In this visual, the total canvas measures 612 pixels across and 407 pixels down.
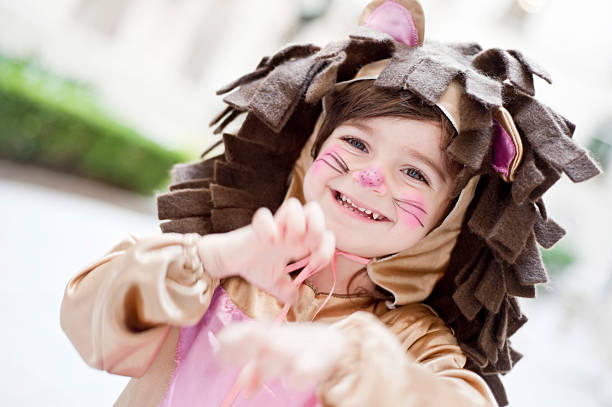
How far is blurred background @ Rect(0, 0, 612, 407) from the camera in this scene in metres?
2.29

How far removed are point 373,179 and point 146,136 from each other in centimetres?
455

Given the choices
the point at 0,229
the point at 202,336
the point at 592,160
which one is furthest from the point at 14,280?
the point at 592,160

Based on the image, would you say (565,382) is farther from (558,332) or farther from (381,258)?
(381,258)

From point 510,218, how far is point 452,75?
0.84 feet

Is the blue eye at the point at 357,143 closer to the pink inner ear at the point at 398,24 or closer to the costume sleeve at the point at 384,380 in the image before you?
the pink inner ear at the point at 398,24

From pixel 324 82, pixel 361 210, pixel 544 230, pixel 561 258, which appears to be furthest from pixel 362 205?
pixel 561 258

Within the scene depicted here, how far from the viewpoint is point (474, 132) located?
2.90 feet

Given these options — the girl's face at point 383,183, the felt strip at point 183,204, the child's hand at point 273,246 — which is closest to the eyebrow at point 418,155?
the girl's face at point 383,183

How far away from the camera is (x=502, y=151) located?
928 millimetres

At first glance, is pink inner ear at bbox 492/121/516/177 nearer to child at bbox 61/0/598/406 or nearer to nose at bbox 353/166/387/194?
child at bbox 61/0/598/406

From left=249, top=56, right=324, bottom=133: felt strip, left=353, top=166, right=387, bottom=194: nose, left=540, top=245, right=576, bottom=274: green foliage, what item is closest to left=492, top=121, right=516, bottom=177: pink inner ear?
left=353, top=166, right=387, bottom=194: nose

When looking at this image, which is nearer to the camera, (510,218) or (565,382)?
(510,218)

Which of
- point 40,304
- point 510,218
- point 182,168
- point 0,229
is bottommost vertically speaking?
point 0,229

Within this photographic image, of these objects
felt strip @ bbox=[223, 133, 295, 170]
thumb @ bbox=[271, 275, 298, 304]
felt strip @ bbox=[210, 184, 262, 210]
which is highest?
felt strip @ bbox=[223, 133, 295, 170]
